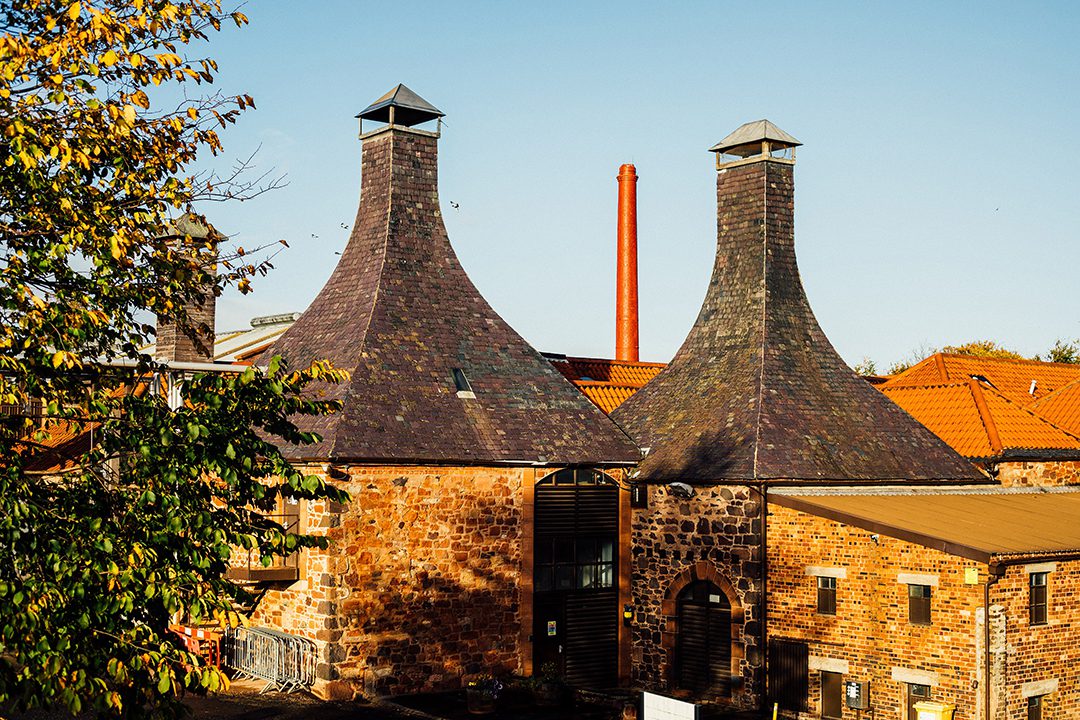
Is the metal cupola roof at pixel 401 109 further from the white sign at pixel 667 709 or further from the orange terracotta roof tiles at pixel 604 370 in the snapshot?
the white sign at pixel 667 709

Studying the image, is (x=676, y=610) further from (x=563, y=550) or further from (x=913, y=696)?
(x=913, y=696)

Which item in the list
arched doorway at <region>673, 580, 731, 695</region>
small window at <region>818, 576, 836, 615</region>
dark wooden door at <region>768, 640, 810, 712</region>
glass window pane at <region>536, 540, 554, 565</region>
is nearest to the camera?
small window at <region>818, 576, 836, 615</region>

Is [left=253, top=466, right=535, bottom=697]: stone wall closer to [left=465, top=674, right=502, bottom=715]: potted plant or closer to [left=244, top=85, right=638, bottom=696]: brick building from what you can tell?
[left=244, top=85, right=638, bottom=696]: brick building

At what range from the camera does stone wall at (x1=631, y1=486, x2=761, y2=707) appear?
24.7 m

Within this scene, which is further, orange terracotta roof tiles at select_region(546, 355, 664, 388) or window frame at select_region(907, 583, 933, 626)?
orange terracotta roof tiles at select_region(546, 355, 664, 388)

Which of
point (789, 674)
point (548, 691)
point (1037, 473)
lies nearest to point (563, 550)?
point (548, 691)

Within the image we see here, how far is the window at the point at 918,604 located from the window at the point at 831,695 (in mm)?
1894

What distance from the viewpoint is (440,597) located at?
24.3 metres

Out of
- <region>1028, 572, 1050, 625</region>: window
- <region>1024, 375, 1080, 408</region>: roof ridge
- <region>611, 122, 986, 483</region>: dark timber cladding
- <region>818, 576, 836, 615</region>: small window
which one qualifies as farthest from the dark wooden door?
<region>1024, 375, 1080, 408</region>: roof ridge

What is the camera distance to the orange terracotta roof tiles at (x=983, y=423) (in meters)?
30.6

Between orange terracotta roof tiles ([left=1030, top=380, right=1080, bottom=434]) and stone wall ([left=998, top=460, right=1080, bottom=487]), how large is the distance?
2562 mm

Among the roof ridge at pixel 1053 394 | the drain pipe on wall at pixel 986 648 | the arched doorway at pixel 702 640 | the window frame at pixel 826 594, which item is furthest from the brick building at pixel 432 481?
the roof ridge at pixel 1053 394

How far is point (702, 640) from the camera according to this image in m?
25.7

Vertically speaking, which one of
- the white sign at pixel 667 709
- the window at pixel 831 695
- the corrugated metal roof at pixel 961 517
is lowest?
the window at pixel 831 695
